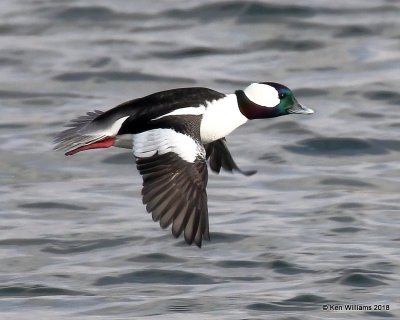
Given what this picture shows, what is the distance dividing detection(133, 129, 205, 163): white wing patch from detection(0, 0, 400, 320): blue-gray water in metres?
0.88

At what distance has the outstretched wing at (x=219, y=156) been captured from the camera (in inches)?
341

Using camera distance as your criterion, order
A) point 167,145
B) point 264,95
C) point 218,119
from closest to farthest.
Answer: point 167,145 < point 218,119 < point 264,95

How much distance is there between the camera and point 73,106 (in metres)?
12.4

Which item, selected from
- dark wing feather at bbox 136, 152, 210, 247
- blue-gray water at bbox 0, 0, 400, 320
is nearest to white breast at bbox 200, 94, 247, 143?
dark wing feather at bbox 136, 152, 210, 247

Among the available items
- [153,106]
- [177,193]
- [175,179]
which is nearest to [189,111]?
[153,106]

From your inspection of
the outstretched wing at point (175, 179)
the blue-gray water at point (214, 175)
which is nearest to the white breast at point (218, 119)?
the outstretched wing at point (175, 179)

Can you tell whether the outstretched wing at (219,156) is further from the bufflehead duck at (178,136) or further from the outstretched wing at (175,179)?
the outstretched wing at (175,179)

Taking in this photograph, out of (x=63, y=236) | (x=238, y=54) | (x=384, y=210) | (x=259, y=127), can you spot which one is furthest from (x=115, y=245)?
(x=238, y=54)

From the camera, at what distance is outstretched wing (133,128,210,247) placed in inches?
277

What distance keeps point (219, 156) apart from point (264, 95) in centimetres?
52

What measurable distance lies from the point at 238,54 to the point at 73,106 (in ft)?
7.12

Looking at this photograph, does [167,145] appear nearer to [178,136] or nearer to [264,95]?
[178,136]

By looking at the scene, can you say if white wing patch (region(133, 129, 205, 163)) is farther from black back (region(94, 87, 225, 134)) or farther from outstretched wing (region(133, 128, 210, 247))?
black back (region(94, 87, 225, 134))

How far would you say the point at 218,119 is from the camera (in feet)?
26.1
